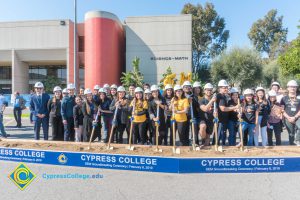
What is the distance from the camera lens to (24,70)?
101 feet

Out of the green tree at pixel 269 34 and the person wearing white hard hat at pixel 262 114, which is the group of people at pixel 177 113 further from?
the green tree at pixel 269 34

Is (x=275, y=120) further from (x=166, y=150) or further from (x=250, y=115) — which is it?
(x=166, y=150)

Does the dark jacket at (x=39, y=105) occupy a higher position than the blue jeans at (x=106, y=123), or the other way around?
the dark jacket at (x=39, y=105)

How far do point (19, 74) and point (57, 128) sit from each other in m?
27.4

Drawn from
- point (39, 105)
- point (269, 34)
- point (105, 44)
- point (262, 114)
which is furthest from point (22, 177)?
point (269, 34)

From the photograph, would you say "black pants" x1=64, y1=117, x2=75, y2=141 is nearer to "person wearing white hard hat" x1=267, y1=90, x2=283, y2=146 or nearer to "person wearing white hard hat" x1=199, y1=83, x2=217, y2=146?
"person wearing white hard hat" x1=199, y1=83, x2=217, y2=146

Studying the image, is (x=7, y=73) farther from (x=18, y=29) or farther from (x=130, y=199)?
(x=130, y=199)

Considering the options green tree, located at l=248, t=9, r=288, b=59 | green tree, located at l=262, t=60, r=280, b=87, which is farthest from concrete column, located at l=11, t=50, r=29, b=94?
green tree, located at l=248, t=9, r=288, b=59

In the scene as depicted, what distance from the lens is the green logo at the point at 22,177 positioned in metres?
3.84

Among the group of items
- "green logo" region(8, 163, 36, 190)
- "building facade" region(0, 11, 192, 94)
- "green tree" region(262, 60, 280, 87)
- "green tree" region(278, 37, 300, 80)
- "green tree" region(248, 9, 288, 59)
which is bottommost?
"green logo" region(8, 163, 36, 190)

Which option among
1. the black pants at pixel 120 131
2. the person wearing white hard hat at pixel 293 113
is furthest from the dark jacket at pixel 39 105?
the person wearing white hard hat at pixel 293 113

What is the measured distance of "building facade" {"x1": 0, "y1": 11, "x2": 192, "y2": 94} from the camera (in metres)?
23.6

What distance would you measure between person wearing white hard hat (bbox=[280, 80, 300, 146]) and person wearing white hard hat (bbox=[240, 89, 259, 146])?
82cm

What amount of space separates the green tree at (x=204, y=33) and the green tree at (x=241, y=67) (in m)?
6.51
